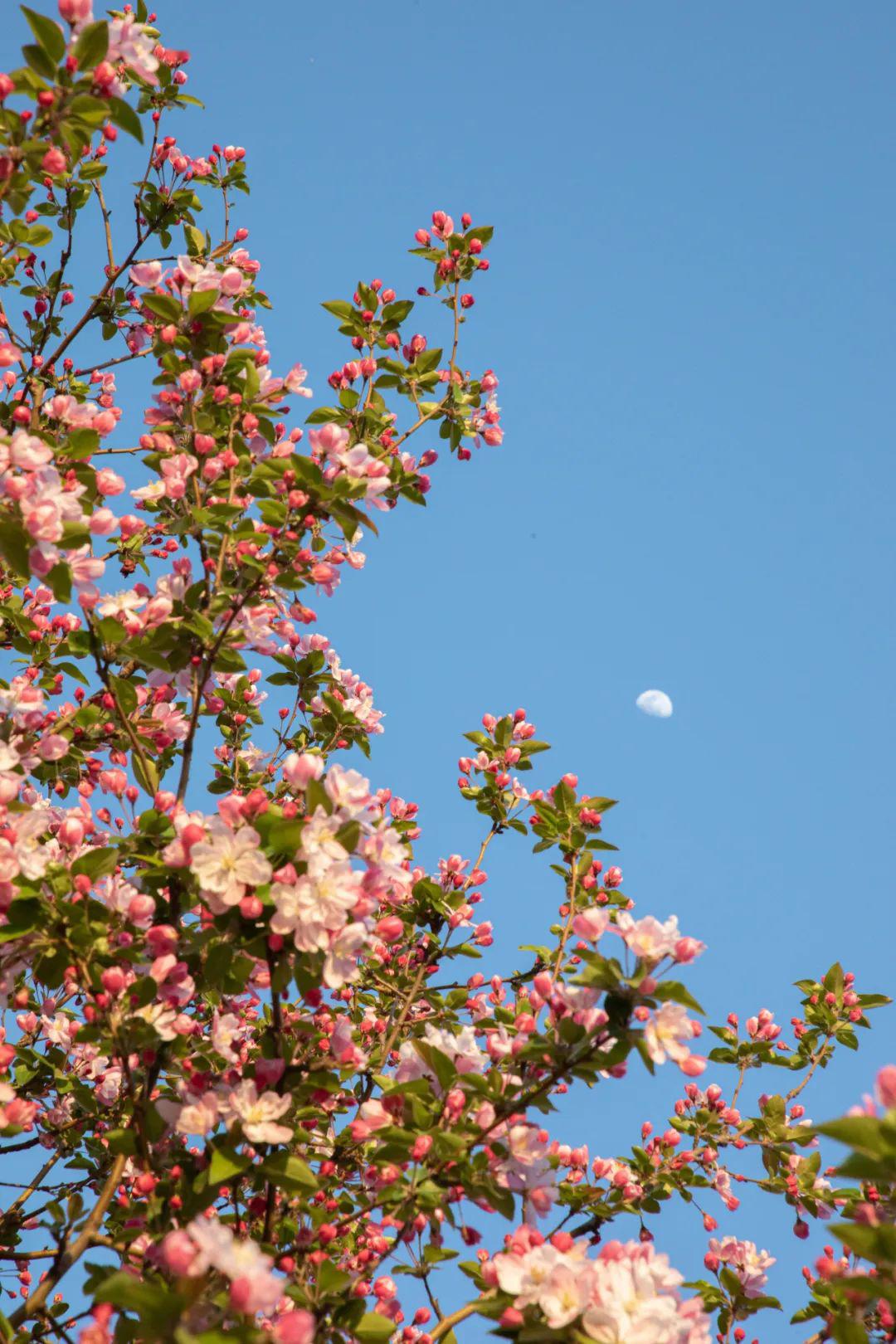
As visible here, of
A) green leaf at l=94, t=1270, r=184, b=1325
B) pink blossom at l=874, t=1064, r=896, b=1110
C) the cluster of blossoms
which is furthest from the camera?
the cluster of blossoms

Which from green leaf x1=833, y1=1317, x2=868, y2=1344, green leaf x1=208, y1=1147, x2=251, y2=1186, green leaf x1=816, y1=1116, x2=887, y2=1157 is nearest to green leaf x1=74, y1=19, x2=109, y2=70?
green leaf x1=208, y1=1147, x2=251, y2=1186

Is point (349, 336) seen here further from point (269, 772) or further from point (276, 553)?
point (269, 772)

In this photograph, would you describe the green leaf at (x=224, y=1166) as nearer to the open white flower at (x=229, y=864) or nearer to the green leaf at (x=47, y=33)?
the open white flower at (x=229, y=864)

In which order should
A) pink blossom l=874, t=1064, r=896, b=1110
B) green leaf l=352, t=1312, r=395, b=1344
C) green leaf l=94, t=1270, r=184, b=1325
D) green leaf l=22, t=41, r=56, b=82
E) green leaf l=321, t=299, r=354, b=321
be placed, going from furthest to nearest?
green leaf l=321, t=299, r=354, b=321 < green leaf l=22, t=41, r=56, b=82 < green leaf l=352, t=1312, r=395, b=1344 < pink blossom l=874, t=1064, r=896, b=1110 < green leaf l=94, t=1270, r=184, b=1325

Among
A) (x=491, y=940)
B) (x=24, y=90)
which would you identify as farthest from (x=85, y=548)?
(x=491, y=940)

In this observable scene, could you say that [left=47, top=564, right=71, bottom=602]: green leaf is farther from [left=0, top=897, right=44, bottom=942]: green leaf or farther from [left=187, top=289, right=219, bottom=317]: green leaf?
[left=187, top=289, right=219, bottom=317]: green leaf

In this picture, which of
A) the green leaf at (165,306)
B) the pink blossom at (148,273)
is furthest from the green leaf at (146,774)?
the pink blossom at (148,273)

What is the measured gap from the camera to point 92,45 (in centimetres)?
240

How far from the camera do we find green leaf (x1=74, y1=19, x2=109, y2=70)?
239cm

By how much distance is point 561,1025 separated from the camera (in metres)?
2.33

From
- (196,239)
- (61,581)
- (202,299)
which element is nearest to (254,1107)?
(61,581)

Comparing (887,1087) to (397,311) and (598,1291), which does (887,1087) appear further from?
(397,311)

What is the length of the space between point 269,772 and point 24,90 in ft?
8.33

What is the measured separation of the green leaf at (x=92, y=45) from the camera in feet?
7.84
